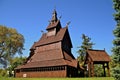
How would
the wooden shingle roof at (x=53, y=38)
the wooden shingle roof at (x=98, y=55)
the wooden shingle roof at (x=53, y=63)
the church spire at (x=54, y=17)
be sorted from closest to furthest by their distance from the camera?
the wooden shingle roof at (x=98, y=55) → the wooden shingle roof at (x=53, y=63) → the wooden shingle roof at (x=53, y=38) → the church spire at (x=54, y=17)

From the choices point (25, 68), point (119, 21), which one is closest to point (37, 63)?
point (25, 68)

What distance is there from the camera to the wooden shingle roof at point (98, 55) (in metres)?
44.6

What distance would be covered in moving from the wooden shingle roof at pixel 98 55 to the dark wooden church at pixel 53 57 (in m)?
6.77

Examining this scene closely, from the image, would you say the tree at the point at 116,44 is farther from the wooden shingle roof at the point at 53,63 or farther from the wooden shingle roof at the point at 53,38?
the wooden shingle roof at the point at 53,38

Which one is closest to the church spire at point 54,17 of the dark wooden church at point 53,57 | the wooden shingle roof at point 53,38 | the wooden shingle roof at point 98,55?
the dark wooden church at point 53,57

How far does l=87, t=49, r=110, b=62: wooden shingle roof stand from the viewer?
44.6 meters

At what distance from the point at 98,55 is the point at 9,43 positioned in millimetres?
35365

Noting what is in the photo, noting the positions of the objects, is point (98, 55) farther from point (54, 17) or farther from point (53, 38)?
Result: point (54, 17)

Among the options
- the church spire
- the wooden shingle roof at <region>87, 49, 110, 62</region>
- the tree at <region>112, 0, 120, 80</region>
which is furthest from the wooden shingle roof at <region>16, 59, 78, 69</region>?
the tree at <region>112, 0, 120, 80</region>

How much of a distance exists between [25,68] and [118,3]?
47.5m

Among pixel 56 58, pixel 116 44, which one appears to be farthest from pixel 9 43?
pixel 116 44

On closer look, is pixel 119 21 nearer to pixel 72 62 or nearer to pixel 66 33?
pixel 72 62

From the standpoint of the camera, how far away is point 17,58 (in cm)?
7906

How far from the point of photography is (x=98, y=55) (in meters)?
46.0
